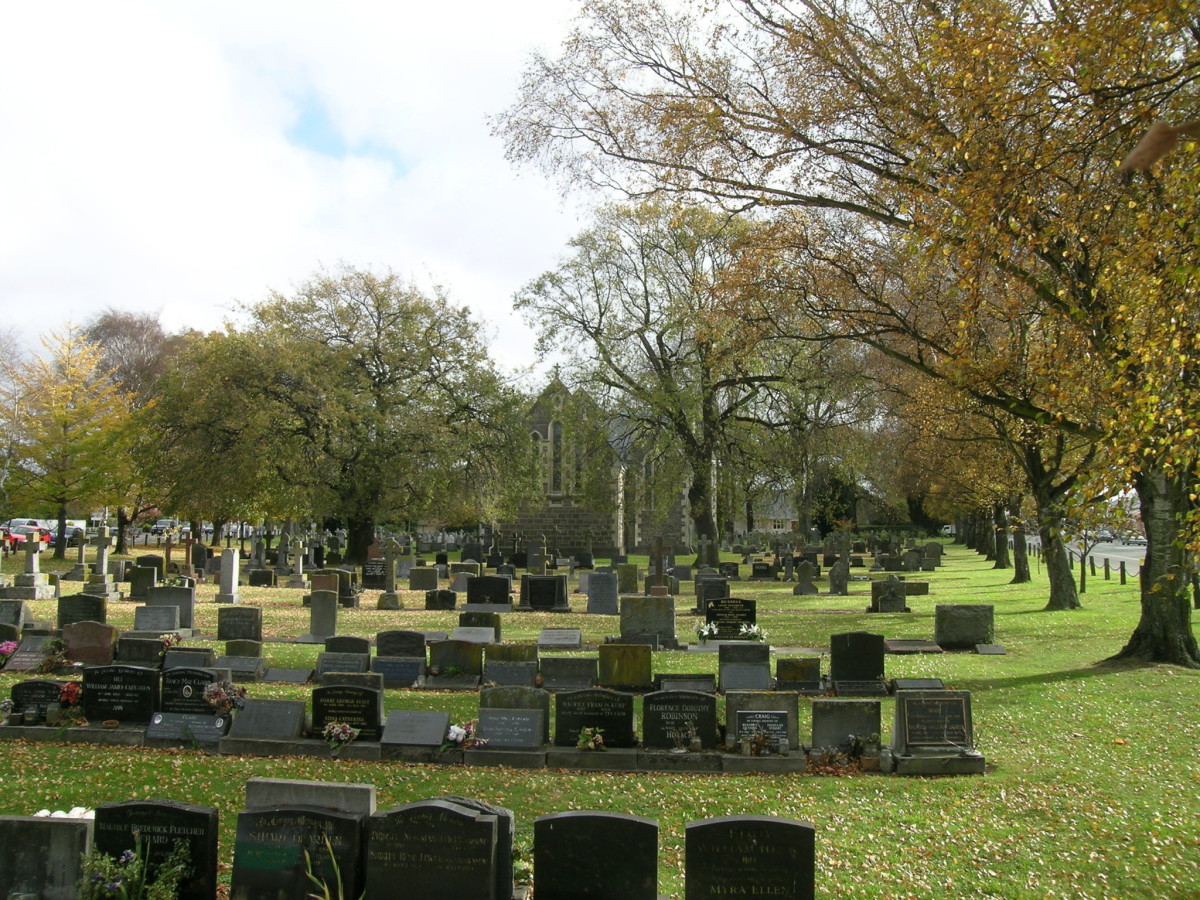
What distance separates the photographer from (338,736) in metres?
10.2

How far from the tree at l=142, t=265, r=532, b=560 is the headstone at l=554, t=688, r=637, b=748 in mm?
24907

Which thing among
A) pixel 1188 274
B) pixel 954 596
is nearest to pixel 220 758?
pixel 1188 274

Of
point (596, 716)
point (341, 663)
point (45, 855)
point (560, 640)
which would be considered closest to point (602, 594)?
point (560, 640)

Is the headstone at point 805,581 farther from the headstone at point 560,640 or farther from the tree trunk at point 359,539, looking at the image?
the tree trunk at point 359,539

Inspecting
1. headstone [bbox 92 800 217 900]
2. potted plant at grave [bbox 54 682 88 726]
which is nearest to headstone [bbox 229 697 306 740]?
potted plant at grave [bbox 54 682 88 726]

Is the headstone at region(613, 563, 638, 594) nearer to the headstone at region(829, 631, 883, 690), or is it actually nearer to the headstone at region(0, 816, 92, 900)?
the headstone at region(829, 631, 883, 690)

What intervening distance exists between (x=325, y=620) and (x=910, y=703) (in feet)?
37.8

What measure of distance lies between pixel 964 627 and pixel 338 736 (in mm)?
11233

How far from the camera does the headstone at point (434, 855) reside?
598 cm

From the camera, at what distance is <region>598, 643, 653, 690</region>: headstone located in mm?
13680

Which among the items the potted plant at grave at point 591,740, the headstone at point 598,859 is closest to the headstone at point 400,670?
the potted plant at grave at point 591,740

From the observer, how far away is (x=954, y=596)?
94.2 feet

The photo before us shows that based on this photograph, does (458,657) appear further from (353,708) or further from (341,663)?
(353,708)

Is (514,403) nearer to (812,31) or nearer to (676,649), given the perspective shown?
(676,649)
